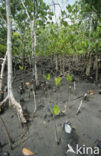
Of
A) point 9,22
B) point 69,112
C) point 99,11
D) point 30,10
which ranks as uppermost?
point 30,10

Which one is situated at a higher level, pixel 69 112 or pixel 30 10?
pixel 30 10

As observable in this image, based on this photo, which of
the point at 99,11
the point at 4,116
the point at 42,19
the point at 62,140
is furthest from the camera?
the point at 42,19

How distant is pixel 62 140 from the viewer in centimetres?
132

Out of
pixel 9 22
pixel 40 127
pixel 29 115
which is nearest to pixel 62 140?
pixel 40 127

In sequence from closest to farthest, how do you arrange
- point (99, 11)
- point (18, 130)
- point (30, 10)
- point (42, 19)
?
point (99, 11) < point (18, 130) < point (30, 10) < point (42, 19)

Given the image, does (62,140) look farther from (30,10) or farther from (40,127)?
(30,10)

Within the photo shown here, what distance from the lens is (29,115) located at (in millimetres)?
2002

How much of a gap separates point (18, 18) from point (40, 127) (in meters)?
3.79

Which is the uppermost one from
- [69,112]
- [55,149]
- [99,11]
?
[99,11]

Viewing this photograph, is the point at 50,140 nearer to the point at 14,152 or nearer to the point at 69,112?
the point at 14,152

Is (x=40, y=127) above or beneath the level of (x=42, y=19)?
beneath

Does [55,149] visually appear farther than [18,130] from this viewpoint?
No

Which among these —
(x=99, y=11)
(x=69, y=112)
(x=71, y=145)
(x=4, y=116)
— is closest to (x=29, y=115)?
(x=4, y=116)

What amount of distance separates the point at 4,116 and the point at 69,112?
5.13ft
